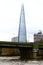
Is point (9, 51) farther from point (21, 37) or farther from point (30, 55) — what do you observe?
point (30, 55)

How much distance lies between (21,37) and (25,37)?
4819 mm

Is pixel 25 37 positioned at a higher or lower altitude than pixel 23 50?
higher

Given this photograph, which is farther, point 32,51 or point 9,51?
point 9,51

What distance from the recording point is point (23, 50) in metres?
122

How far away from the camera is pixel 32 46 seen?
10906 cm

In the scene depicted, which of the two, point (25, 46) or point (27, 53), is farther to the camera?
point (27, 53)

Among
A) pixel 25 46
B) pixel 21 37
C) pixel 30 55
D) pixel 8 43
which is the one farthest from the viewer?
pixel 21 37

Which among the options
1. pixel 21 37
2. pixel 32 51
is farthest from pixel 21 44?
pixel 21 37

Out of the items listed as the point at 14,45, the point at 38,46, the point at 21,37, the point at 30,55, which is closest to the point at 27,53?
the point at 30,55

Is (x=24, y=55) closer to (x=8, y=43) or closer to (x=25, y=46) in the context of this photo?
(x=25, y=46)

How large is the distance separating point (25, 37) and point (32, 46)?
200 feet

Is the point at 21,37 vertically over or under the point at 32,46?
over

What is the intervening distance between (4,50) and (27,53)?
187 feet

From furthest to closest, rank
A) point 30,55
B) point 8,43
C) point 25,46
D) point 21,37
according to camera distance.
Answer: point 21,37
point 30,55
point 25,46
point 8,43
